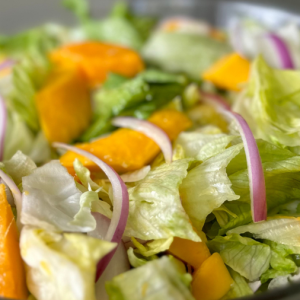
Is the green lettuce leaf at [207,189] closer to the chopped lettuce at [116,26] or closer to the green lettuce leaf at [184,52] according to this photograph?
the green lettuce leaf at [184,52]

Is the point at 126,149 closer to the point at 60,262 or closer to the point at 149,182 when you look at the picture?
the point at 149,182

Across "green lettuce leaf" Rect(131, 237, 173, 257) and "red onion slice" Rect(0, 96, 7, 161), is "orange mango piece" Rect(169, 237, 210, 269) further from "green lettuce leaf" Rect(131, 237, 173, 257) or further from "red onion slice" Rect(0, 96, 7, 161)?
"red onion slice" Rect(0, 96, 7, 161)

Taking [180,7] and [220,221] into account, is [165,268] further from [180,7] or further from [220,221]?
[180,7]

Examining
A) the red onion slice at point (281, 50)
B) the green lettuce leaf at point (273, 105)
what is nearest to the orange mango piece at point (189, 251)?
the green lettuce leaf at point (273, 105)

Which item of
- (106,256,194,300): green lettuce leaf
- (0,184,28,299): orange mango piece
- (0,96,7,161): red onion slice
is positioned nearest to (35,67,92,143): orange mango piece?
(0,96,7,161): red onion slice

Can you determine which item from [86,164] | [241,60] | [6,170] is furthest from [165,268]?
[241,60]

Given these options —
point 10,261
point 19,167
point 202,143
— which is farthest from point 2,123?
point 202,143
